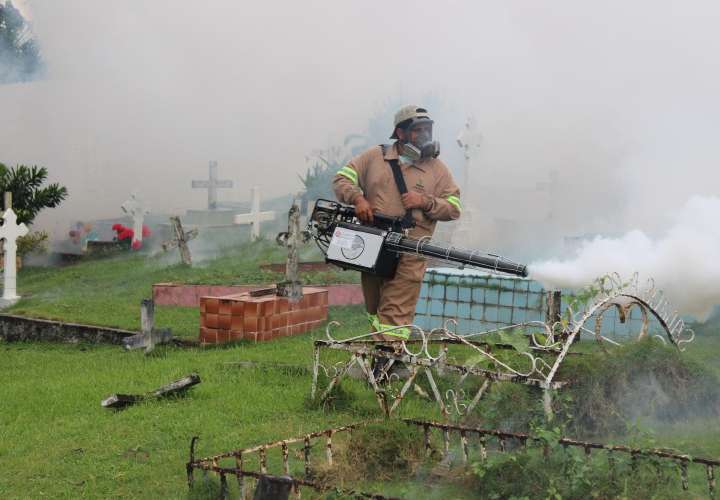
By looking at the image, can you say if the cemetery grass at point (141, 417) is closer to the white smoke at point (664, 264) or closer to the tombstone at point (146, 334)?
the tombstone at point (146, 334)

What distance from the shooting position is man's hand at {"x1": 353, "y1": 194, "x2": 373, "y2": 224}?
7.48 m

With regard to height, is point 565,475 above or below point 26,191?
below

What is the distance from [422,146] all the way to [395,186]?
1.28 ft

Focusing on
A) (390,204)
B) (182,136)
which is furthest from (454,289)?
(182,136)

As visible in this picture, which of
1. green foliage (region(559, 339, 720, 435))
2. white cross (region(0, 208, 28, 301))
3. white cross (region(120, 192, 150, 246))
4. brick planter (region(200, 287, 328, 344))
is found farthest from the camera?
white cross (region(120, 192, 150, 246))

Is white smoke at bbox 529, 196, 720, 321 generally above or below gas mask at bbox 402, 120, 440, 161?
below

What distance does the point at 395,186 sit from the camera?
25.7 feet

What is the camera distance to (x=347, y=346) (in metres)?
6.46

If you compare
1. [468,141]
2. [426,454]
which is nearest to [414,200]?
[426,454]

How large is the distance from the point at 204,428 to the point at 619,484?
2889 millimetres

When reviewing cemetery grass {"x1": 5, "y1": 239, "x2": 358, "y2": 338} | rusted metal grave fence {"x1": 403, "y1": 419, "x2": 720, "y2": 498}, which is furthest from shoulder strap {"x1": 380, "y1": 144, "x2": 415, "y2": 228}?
cemetery grass {"x1": 5, "y1": 239, "x2": 358, "y2": 338}

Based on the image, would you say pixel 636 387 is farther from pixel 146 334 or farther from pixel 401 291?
pixel 146 334

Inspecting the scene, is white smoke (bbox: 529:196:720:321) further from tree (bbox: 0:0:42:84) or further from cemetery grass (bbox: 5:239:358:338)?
tree (bbox: 0:0:42:84)

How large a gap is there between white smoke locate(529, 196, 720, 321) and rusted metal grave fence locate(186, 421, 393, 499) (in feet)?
10.2
